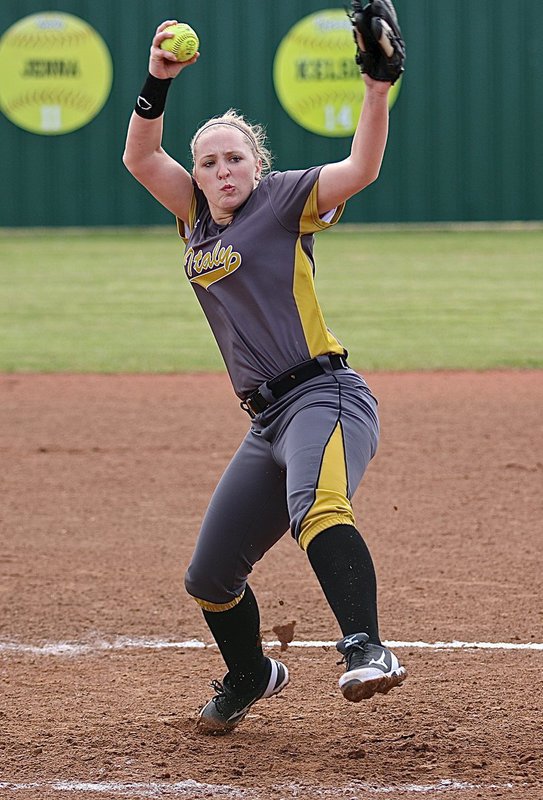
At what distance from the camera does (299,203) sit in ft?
11.0

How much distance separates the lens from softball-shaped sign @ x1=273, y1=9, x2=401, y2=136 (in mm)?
18234

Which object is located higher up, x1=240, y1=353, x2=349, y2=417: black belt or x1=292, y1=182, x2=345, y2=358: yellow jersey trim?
x1=292, y1=182, x2=345, y2=358: yellow jersey trim

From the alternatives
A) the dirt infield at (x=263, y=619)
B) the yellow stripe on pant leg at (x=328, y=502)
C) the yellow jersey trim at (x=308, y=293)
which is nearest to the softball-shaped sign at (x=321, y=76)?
the dirt infield at (x=263, y=619)

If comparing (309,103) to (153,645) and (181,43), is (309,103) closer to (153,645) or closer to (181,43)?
(153,645)

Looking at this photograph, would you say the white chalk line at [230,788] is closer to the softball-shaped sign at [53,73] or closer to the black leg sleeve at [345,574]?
the black leg sleeve at [345,574]

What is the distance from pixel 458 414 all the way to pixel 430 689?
195 inches

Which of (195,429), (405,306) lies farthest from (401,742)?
(405,306)

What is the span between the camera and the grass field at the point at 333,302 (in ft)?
35.5

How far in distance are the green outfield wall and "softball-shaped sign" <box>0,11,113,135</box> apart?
0.25ft

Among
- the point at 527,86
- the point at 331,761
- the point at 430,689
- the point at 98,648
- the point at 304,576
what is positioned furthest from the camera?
the point at 527,86

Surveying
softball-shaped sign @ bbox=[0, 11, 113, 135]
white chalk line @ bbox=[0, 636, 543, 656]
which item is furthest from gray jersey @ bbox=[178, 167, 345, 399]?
softball-shaped sign @ bbox=[0, 11, 113, 135]

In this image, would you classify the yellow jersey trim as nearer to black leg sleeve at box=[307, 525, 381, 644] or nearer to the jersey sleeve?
the jersey sleeve

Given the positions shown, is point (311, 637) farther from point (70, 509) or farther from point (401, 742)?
point (70, 509)

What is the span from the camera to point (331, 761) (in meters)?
3.37
